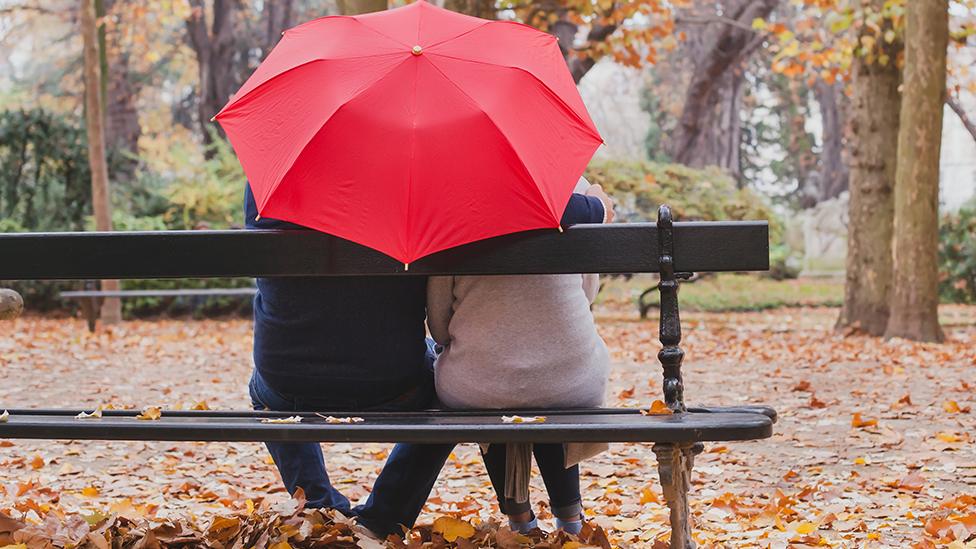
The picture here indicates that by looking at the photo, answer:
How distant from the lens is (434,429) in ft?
8.28

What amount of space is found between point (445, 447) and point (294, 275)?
73cm

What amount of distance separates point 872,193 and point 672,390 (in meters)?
9.39

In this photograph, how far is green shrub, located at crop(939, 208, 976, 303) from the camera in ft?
54.7

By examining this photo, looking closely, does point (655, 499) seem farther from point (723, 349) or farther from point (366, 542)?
point (723, 349)

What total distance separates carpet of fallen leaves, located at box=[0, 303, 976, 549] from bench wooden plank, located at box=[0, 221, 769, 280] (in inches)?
29.0

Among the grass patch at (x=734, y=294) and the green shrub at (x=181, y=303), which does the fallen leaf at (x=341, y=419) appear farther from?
the grass patch at (x=734, y=294)

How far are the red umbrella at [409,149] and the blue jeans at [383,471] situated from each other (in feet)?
2.05

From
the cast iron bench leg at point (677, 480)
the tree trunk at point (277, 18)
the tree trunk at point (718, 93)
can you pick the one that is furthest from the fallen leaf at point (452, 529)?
the tree trunk at point (277, 18)

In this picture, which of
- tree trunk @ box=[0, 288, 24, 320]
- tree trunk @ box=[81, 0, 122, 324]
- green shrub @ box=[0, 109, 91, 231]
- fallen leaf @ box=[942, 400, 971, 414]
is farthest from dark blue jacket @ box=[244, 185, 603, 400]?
green shrub @ box=[0, 109, 91, 231]

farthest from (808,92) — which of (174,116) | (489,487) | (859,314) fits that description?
(489,487)

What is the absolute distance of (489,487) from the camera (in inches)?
188

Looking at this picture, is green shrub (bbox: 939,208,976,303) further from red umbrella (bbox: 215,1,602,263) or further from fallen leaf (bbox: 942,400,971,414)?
red umbrella (bbox: 215,1,602,263)

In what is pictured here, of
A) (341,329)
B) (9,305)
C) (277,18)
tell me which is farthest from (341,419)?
(277,18)

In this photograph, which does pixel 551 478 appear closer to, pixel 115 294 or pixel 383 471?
pixel 383 471
